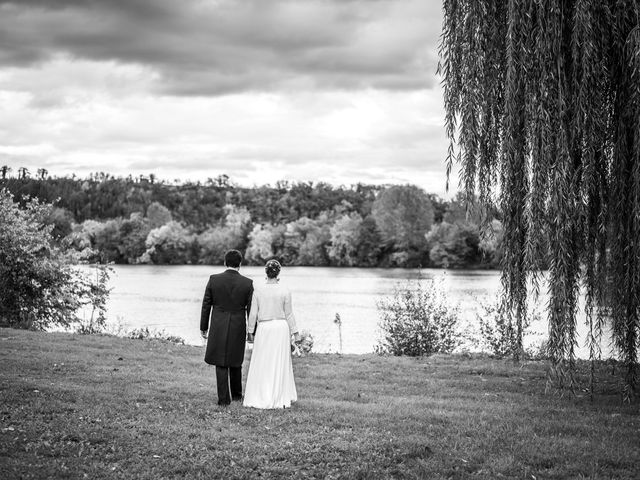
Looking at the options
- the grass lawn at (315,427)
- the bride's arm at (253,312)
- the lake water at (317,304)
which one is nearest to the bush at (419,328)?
the lake water at (317,304)

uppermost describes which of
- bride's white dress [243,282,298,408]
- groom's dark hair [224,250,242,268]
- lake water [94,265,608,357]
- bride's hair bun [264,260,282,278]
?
groom's dark hair [224,250,242,268]

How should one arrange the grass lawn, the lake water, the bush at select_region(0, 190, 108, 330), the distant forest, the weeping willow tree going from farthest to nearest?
the distant forest → the lake water → the bush at select_region(0, 190, 108, 330) → the weeping willow tree → the grass lawn

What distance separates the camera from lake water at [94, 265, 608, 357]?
25938 mm

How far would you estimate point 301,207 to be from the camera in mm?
117500

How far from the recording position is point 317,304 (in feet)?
128

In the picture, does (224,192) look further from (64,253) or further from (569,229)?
(569,229)

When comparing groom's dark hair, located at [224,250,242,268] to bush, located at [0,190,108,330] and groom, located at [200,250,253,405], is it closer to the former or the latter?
groom, located at [200,250,253,405]

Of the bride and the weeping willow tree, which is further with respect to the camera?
the bride

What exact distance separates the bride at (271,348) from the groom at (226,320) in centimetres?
19

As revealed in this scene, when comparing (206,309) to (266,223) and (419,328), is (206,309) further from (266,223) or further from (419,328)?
(266,223)

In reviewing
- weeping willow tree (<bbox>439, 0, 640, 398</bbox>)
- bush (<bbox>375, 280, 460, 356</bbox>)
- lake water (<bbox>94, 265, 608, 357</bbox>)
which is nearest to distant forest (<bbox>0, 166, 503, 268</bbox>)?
lake water (<bbox>94, 265, 608, 357</bbox>)

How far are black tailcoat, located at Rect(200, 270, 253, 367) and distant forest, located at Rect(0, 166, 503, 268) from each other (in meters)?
39.7

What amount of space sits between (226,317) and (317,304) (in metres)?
29.0

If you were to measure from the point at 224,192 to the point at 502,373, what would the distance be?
4969 inches
